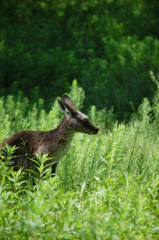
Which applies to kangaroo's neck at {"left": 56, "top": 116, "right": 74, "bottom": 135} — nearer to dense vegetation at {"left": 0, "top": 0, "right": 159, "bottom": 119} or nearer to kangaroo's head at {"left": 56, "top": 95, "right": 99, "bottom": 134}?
kangaroo's head at {"left": 56, "top": 95, "right": 99, "bottom": 134}

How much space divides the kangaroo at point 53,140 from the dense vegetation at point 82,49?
3008mm

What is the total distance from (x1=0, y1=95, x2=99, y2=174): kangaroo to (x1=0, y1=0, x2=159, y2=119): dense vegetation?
Result: 3008 millimetres

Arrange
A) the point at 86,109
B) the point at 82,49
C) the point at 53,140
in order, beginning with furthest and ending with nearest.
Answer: the point at 82,49 < the point at 86,109 < the point at 53,140

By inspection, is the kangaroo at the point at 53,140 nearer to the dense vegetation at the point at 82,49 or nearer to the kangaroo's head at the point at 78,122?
the kangaroo's head at the point at 78,122

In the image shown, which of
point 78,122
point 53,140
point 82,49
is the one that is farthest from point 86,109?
point 53,140

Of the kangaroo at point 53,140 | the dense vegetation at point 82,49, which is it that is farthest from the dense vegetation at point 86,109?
the kangaroo at point 53,140

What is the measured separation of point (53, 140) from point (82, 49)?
7.78m

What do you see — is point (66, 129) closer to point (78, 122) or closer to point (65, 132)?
point (65, 132)

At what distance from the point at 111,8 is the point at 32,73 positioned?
479 cm

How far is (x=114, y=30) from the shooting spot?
42.2 feet

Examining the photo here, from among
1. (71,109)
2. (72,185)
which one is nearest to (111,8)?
(71,109)

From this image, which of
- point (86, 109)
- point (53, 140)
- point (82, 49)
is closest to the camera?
point (53, 140)

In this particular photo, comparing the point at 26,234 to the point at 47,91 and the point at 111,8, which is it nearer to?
the point at 47,91

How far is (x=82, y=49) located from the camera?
12.2 m
